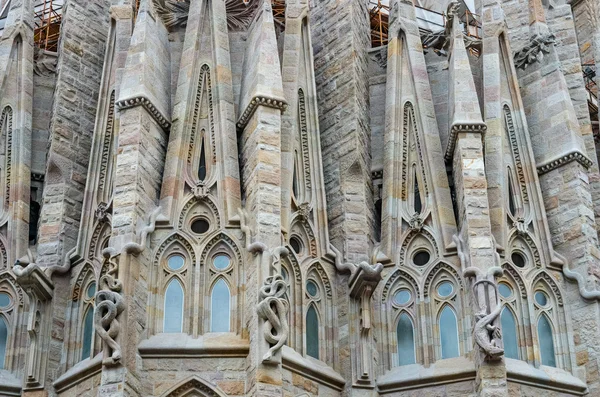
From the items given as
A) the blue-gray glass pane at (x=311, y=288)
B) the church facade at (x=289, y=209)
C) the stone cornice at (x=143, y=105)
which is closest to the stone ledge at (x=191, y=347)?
the church facade at (x=289, y=209)

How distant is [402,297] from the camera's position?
844 inches

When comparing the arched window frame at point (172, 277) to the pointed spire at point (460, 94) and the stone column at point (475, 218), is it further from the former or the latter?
the pointed spire at point (460, 94)

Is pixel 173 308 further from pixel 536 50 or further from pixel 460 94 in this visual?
pixel 536 50

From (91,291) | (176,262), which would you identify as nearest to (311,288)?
(176,262)

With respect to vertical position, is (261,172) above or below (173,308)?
above

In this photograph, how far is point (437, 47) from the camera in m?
25.0

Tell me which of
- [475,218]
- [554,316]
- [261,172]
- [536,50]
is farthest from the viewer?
[536,50]

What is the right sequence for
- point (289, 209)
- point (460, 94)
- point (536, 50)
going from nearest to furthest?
point (289, 209) < point (460, 94) < point (536, 50)

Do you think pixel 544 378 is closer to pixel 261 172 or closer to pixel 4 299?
pixel 261 172

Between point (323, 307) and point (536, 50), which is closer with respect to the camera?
point (323, 307)

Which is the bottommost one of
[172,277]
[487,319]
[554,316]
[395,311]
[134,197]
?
[487,319]

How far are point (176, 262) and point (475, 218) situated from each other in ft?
16.2

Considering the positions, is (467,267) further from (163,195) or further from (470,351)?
(163,195)

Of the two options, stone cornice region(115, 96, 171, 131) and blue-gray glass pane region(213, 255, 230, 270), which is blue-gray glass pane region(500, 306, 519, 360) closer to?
blue-gray glass pane region(213, 255, 230, 270)
